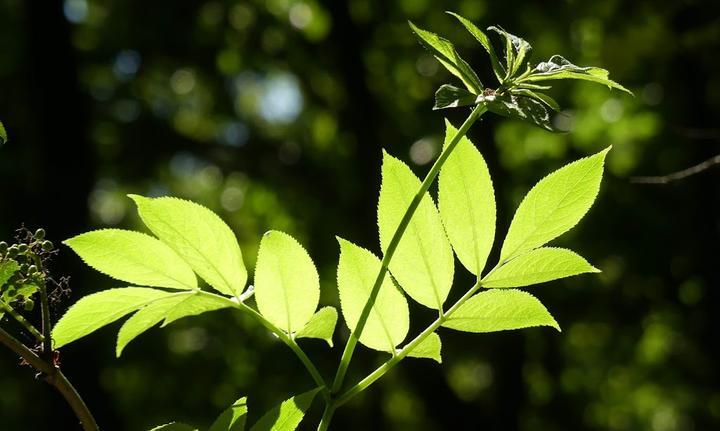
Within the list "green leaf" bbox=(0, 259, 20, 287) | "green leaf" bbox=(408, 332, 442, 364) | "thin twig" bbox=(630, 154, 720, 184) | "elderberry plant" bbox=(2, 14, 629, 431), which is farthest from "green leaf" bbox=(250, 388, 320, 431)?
"thin twig" bbox=(630, 154, 720, 184)

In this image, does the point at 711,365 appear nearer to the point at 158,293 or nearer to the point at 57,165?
the point at 57,165

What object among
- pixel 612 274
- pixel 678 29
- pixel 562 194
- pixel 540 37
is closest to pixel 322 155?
pixel 540 37

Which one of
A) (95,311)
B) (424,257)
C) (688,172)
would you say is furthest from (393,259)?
(688,172)

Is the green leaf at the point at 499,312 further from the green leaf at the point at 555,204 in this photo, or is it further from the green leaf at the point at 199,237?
the green leaf at the point at 199,237

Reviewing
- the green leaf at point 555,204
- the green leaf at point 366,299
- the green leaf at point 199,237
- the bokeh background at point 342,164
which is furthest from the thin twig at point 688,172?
the bokeh background at point 342,164

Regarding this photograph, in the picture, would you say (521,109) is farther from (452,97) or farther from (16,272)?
(16,272)

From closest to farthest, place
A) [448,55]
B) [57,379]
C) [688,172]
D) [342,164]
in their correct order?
[57,379]
[448,55]
[688,172]
[342,164]
